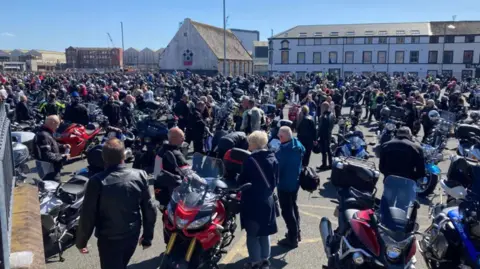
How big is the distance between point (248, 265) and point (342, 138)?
5.24m

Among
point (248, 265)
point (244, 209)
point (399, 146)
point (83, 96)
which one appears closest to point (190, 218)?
point (244, 209)

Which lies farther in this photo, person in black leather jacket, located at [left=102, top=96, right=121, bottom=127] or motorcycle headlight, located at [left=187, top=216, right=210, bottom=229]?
person in black leather jacket, located at [left=102, top=96, right=121, bottom=127]

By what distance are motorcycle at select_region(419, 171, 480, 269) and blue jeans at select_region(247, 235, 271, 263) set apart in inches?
71.3

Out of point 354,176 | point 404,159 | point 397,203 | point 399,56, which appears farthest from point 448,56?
point 397,203

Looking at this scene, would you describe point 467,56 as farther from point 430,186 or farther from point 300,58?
point 430,186

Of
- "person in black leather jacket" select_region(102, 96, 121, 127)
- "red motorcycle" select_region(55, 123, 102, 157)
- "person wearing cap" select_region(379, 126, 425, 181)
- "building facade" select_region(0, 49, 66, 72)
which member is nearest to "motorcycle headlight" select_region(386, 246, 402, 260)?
"person wearing cap" select_region(379, 126, 425, 181)

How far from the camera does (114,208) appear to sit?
375 centimetres

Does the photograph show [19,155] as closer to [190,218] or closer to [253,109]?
[190,218]

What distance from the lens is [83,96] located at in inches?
699

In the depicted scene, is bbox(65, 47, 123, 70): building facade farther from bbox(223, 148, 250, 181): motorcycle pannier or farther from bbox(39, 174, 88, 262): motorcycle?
bbox(223, 148, 250, 181): motorcycle pannier

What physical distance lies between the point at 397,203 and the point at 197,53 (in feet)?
169

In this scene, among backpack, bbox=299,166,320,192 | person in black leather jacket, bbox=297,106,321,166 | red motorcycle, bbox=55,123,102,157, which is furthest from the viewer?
red motorcycle, bbox=55,123,102,157

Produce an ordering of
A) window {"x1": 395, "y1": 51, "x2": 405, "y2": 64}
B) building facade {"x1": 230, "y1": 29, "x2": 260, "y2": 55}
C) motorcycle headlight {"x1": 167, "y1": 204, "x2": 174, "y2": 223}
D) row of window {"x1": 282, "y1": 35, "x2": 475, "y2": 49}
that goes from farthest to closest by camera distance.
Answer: building facade {"x1": 230, "y1": 29, "x2": 260, "y2": 55} < window {"x1": 395, "y1": 51, "x2": 405, "y2": 64} < row of window {"x1": 282, "y1": 35, "x2": 475, "y2": 49} < motorcycle headlight {"x1": 167, "y1": 204, "x2": 174, "y2": 223}

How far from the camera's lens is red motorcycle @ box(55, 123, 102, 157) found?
10164mm
